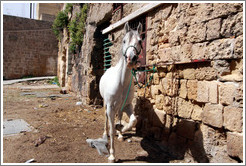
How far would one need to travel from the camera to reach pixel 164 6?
3.58 meters

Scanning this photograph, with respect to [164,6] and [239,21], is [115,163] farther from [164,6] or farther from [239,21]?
[164,6]

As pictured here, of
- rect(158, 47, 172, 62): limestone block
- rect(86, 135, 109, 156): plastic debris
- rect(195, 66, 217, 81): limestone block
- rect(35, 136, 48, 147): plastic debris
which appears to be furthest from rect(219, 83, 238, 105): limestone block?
rect(35, 136, 48, 147): plastic debris

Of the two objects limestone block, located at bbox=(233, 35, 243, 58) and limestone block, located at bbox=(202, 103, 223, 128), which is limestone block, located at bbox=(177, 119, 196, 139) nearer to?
limestone block, located at bbox=(202, 103, 223, 128)

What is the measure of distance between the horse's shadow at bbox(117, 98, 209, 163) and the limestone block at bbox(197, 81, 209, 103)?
46cm

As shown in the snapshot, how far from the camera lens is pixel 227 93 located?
2391mm

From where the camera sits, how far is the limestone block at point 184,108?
9.87ft

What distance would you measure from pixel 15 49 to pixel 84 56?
41.1 feet

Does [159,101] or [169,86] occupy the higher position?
[169,86]

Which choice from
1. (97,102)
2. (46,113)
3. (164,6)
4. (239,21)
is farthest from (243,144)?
(97,102)

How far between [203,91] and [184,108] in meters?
0.51

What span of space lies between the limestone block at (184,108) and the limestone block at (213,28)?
1.13m

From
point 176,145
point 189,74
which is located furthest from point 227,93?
point 176,145

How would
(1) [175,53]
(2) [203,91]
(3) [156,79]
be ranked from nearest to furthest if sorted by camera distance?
(2) [203,91] < (1) [175,53] < (3) [156,79]

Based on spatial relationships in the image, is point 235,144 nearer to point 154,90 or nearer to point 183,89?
point 183,89
